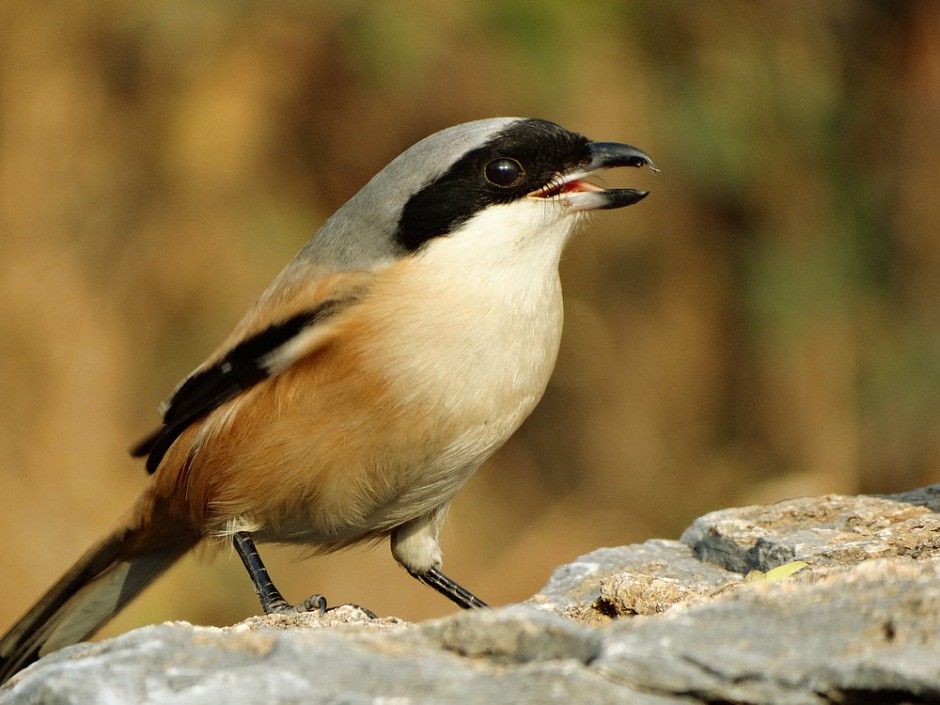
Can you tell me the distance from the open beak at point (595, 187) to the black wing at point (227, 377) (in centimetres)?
69

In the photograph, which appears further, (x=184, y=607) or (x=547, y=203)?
(x=184, y=607)

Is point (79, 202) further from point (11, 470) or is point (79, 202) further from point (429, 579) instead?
point (429, 579)

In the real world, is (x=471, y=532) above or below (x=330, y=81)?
below


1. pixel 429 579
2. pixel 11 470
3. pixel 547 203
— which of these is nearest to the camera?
pixel 547 203

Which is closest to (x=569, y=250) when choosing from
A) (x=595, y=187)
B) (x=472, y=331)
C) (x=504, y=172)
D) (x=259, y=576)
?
(x=595, y=187)

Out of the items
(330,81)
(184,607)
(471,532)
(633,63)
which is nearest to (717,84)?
(633,63)

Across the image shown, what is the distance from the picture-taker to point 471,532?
21.2 feet

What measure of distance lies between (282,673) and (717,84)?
15.5 feet

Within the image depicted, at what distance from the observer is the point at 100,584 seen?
4191mm

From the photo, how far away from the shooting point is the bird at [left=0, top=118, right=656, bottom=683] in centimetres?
346

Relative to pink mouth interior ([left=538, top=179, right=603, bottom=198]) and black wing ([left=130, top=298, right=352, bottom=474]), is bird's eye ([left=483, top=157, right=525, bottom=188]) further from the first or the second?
black wing ([left=130, top=298, right=352, bottom=474])

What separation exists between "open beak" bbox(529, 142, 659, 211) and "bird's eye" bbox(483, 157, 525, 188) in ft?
0.21

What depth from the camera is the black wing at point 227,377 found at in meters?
3.72

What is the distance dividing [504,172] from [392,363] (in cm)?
67
